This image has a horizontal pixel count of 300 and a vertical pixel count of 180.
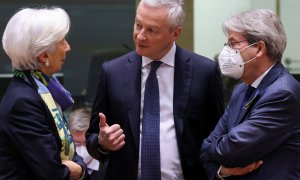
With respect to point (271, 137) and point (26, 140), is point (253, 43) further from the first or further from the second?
point (26, 140)

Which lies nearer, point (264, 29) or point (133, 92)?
point (264, 29)

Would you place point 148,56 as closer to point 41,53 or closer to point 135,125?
point 135,125

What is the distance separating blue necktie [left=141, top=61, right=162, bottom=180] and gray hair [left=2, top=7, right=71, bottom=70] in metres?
0.58

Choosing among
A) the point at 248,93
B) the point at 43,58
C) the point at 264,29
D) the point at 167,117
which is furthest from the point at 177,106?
the point at 43,58

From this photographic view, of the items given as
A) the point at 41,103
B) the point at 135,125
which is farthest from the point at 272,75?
the point at 41,103

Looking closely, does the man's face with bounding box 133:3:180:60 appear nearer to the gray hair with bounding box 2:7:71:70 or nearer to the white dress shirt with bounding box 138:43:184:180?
the white dress shirt with bounding box 138:43:184:180

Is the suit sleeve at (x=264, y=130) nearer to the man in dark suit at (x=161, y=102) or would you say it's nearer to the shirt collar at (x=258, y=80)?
the shirt collar at (x=258, y=80)

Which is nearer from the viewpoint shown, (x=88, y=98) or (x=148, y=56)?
(x=148, y=56)

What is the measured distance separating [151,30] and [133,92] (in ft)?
1.04

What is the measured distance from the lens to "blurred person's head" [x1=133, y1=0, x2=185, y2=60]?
9.88 ft

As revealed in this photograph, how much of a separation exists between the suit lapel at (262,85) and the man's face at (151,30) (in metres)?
0.53

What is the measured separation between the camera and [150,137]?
301 cm

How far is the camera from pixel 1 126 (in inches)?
102

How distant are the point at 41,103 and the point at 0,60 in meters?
2.61
